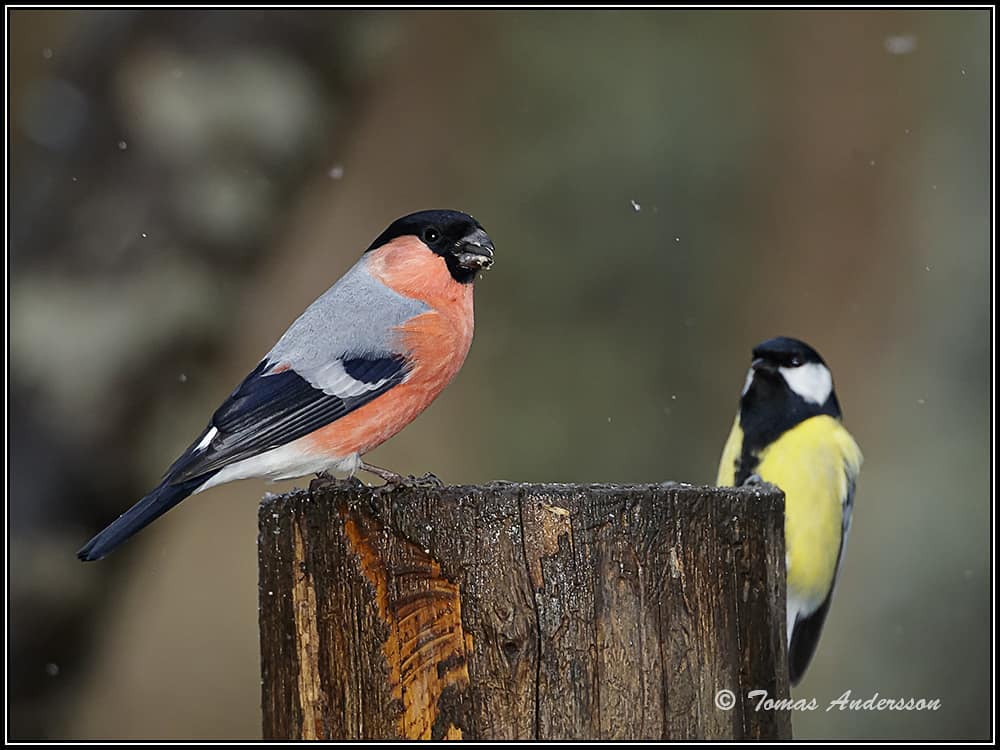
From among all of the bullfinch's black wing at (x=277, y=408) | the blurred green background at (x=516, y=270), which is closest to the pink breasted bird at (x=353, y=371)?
the bullfinch's black wing at (x=277, y=408)

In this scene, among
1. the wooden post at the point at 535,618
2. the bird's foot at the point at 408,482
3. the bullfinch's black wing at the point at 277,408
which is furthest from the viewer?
the bullfinch's black wing at the point at 277,408

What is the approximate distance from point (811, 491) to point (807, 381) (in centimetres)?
43

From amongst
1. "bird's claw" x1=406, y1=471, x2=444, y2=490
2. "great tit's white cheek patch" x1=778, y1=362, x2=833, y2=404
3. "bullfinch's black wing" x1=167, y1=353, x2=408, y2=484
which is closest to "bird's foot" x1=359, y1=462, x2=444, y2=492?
"bird's claw" x1=406, y1=471, x2=444, y2=490

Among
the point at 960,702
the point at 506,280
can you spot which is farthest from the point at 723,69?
the point at 960,702

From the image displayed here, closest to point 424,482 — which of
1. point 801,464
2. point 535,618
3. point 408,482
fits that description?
point 408,482

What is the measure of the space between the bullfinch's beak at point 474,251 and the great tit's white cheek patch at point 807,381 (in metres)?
1.70

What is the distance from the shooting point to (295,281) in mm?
6469

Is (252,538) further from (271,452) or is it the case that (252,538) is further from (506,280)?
(271,452)

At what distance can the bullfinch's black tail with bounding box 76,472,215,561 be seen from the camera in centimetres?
262

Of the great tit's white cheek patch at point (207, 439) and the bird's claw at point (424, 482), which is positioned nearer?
the bird's claw at point (424, 482)

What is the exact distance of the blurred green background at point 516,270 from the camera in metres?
4.00

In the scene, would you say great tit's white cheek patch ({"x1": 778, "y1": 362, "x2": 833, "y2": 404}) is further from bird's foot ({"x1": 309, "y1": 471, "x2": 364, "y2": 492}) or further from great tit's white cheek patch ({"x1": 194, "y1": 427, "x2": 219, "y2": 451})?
great tit's white cheek patch ({"x1": 194, "y1": 427, "x2": 219, "y2": 451})

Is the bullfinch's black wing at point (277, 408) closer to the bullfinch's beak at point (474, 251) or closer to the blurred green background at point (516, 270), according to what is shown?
the bullfinch's beak at point (474, 251)

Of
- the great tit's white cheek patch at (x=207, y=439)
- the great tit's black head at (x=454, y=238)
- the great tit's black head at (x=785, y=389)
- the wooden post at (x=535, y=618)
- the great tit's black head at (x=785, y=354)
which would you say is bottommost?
the wooden post at (x=535, y=618)
